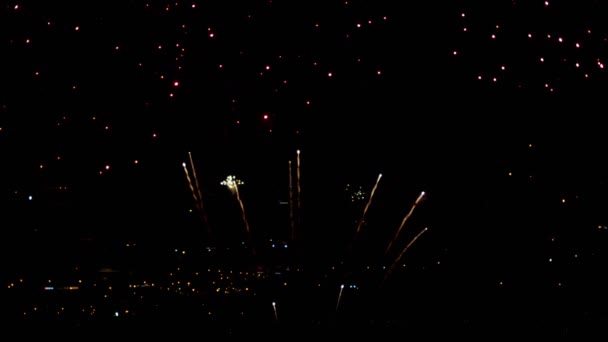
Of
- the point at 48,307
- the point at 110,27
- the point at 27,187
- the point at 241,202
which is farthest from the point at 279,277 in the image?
the point at 110,27

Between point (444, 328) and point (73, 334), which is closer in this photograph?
point (73, 334)

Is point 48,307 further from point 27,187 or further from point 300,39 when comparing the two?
point 300,39

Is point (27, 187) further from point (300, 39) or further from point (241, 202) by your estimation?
point (300, 39)

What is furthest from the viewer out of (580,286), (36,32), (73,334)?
(580,286)

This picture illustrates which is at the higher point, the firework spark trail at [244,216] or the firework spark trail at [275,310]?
the firework spark trail at [244,216]

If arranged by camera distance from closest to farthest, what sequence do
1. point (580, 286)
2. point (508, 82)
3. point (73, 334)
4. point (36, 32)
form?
1. point (36, 32)
2. point (73, 334)
3. point (508, 82)
4. point (580, 286)

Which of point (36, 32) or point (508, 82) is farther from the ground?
point (36, 32)

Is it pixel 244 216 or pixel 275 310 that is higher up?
pixel 244 216

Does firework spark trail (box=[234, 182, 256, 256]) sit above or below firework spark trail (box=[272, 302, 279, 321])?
above

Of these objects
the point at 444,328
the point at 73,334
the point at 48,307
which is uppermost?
the point at 48,307
